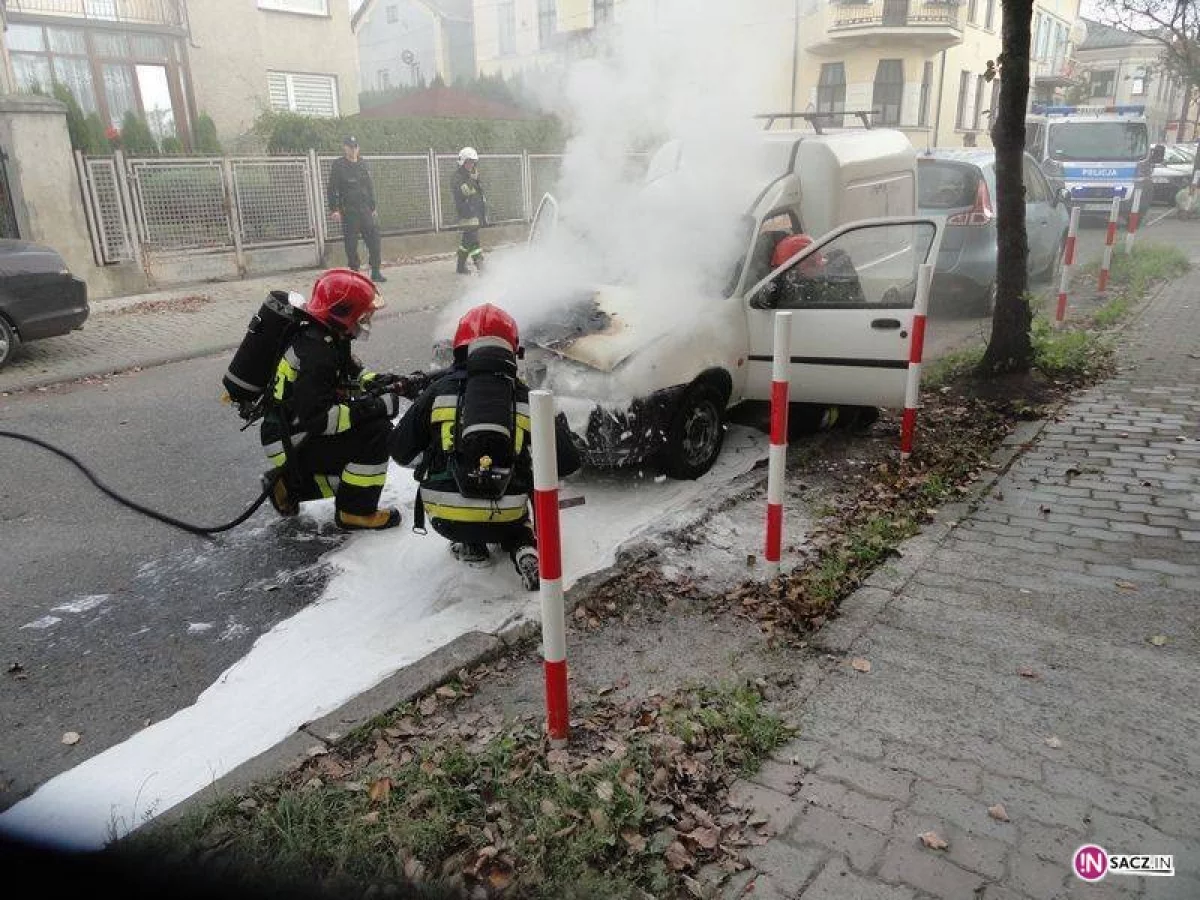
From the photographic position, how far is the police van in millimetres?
20078

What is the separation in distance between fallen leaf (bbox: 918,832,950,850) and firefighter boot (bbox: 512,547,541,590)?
2.13 m

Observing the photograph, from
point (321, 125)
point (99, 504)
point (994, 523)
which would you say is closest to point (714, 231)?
point (994, 523)

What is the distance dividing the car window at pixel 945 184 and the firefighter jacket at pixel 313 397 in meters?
7.77

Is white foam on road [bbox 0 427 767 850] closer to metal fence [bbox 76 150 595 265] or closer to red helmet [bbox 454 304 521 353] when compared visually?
red helmet [bbox 454 304 521 353]

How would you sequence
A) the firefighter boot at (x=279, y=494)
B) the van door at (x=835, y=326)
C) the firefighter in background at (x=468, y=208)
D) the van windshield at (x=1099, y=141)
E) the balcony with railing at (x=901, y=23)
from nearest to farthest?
1. the firefighter boot at (x=279, y=494)
2. the van door at (x=835, y=326)
3. the firefighter in background at (x=468, y=208)
4. the van windshield at (x=1099, y=141)
5. the balcony with railing at (x=901, y=23)

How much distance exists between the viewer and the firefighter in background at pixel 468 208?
14272 mm

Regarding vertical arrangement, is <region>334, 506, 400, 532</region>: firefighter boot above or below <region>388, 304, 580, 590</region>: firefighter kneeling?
below

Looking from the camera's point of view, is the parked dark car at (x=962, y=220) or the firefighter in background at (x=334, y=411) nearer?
the firefighter in background at (x=334, y=411)

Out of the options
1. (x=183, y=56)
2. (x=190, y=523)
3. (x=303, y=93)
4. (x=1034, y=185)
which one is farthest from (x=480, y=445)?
(x=303, y=93)

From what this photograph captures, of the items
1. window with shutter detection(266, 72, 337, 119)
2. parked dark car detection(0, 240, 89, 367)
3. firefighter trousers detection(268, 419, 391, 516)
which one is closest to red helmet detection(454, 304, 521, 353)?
firefighter trousers detection(268, 419, 391, 516)

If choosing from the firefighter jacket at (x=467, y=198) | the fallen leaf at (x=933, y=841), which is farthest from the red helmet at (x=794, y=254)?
the firefighter jacket at (x=467, y=198)

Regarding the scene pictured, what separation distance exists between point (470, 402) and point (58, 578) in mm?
2448

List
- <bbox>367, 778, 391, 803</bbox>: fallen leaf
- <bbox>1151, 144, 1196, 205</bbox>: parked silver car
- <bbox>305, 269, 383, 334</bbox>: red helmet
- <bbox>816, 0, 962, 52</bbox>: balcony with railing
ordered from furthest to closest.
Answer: <bbox>816, 0, 962, 52</bbox>: balcony with railing, <bbox>1151, 144, 1196, 205</bbox>: parked silver car, <bbox>305, 269, 383, 334</bbox>: red helmet, <bbox>367, 778, 391, 803</bbox>: fallen leaf

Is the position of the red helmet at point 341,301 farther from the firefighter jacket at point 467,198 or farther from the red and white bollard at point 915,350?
the firefighter jacket at point 467,198
